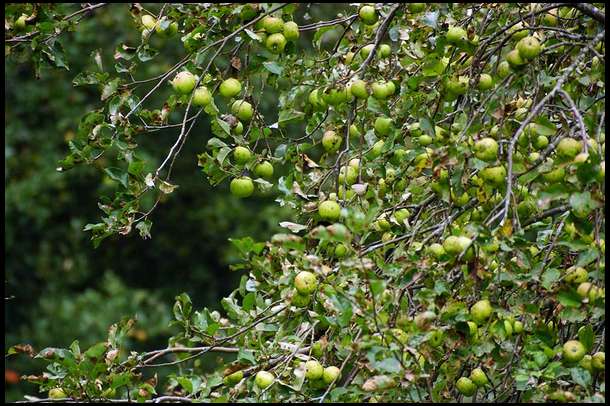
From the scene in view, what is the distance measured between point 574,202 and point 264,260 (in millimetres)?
458

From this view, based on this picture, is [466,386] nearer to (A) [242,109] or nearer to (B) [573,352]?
(B) [573,352]

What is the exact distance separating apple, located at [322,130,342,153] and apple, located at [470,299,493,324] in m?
0.45

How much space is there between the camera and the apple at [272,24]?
1.50 meters

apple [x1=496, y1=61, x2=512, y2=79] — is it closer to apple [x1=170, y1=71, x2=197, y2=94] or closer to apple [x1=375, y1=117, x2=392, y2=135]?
apple [x1=375, y1=117, x2=392, y2=135]

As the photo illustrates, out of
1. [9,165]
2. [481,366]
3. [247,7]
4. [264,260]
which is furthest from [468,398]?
[9,165]

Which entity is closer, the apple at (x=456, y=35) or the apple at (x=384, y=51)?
the apple at (x=456, y=35)

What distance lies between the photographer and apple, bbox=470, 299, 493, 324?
1278mm

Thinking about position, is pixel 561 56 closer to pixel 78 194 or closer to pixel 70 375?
pixel 70 375

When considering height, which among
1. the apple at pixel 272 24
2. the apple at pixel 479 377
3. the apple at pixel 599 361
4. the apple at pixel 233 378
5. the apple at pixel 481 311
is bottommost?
the apple at pixel 233 378

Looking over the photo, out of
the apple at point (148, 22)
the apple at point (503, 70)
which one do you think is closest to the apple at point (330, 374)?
the apple at point (503, 70)

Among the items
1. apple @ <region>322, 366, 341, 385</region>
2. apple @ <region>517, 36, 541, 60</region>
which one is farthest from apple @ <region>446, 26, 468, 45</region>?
apple @ <region>322, 366, 341, 385</region>

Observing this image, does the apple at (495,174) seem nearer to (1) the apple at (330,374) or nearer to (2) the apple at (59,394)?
(1) the apple at (330,374)

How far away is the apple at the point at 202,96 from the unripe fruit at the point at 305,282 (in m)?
0.38

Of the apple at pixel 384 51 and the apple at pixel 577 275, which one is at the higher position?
the apple at pixel 384 51
